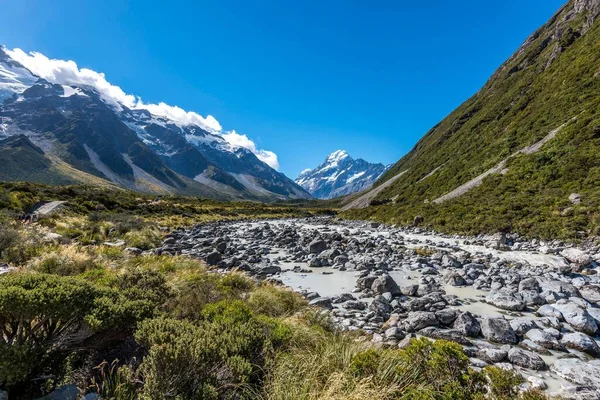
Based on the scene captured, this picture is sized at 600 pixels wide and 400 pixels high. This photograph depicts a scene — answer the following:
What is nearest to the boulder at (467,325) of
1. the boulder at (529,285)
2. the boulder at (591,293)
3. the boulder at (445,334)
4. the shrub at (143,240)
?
the boulder at (445,334)

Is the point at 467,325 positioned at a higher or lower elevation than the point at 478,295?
lower

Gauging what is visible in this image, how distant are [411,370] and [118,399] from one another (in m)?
3.83

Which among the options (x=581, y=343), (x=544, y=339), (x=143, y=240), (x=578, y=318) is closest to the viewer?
(x=581, y=343)

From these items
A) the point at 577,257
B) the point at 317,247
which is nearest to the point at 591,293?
the point at 577,257

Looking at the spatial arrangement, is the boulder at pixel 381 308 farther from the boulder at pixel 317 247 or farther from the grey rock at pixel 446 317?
the boulder at pixel 317 247

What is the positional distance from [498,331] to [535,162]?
28.2 meters

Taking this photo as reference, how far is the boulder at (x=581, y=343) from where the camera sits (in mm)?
6129

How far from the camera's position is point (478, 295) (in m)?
10.2

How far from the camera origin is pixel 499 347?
6.31 m

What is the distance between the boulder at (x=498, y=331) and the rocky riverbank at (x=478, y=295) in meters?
0.02

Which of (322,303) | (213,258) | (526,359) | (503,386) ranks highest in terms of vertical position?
(503,386)

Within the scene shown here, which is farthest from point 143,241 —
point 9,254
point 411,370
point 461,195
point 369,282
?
point 461,195

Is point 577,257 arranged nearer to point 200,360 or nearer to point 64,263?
point 200,360

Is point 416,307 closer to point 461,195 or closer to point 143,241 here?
point 143,241
